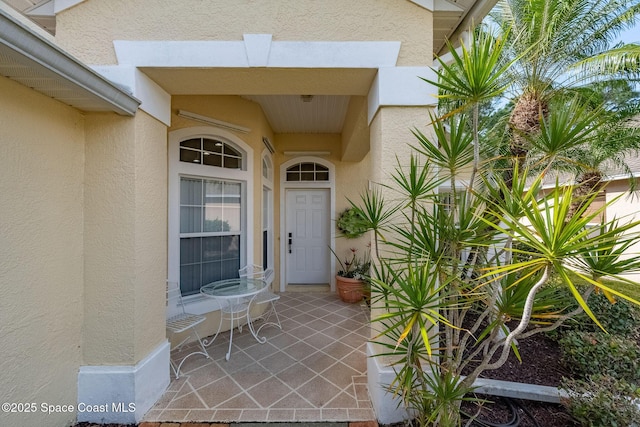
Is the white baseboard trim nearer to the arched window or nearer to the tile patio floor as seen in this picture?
the tile patio floor

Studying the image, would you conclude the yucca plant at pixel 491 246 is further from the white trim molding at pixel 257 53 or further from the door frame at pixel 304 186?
the door frame at pixel 304 186

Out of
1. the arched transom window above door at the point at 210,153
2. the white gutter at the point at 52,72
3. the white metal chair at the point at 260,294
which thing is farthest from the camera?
the white metal chair at the point at 260,294

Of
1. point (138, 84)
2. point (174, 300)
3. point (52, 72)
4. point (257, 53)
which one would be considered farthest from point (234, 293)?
point (257, 53)

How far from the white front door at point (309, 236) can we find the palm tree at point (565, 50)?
379 centimetres

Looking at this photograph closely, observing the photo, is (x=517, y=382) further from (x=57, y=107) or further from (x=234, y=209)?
(x=57, y=107)

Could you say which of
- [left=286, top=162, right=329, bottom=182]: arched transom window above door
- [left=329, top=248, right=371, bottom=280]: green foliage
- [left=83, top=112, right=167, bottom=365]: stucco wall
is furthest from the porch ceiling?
[left=329, top=248, right=371, bottom=280]: green foliage

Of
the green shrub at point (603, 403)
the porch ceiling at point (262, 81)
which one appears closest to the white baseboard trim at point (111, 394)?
the porch ceiling at point (262, 81)

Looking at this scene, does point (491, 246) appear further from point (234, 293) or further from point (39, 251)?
point (39, 251)

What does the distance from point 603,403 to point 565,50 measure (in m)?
4.30

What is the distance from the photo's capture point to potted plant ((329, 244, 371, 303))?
4812 mm

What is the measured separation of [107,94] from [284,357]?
309cm

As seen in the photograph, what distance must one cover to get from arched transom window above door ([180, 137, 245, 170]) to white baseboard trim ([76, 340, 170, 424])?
7.91 feet

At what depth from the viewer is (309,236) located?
19.3 ft

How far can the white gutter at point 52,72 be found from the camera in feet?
4.57
